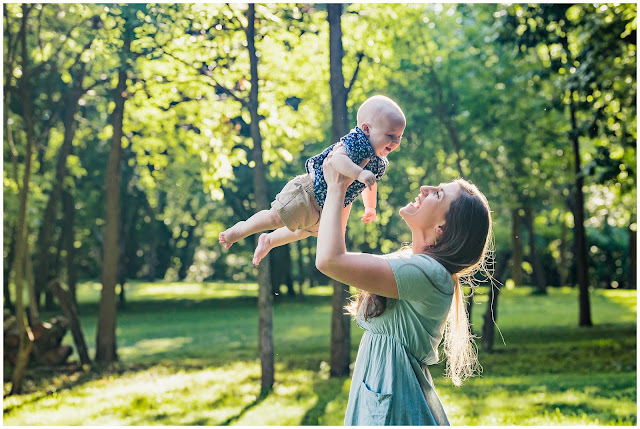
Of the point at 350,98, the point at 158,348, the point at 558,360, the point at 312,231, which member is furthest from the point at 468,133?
the point at 312,231

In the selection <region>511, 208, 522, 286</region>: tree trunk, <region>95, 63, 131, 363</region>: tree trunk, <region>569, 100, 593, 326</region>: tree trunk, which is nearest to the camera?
<region>95, 63, 131, 363</region>: tree trunk

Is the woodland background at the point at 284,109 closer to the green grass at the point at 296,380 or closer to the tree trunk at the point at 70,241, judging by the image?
the tree trunk at the point at 70,241

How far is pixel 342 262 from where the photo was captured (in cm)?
195

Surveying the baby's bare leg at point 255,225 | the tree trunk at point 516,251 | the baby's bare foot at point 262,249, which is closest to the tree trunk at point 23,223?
the baby's bare leg at point 255,225

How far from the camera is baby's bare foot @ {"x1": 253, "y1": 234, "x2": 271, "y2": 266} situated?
2.79 meters

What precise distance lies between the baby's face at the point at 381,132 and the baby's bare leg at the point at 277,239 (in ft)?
1.55

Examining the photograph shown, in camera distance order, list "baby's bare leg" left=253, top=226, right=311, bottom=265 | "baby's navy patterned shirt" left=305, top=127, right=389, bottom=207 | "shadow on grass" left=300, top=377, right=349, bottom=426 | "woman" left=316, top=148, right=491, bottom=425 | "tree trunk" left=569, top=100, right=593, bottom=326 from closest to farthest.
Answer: "woman" left=316, top=148, right=491, bottom=425 < "baby's navy patterned shirt" left=305, top=127, right=389, bottom=207 < "baby's bare leg" left=253, top=226, right=311, bottom=265 < "shadow on grass" left=300, top=377, right=349, bottom=426 < "tree trunk" left=569, top=100, right=593, bottom=326

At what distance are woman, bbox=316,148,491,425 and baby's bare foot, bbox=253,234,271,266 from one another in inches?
25.0

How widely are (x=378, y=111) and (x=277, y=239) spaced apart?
0.67 m

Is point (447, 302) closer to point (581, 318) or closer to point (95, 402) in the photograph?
point (95, 402)

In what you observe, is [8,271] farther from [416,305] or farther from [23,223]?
[416,305]

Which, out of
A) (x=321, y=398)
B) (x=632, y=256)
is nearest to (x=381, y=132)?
(x=321, y=398)

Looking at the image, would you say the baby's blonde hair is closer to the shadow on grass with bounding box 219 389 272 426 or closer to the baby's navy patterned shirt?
the baby's navy patterned shirt

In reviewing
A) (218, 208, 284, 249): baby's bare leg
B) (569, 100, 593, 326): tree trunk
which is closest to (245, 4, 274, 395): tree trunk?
(218, 208, 284, 249): baby's bare leg
